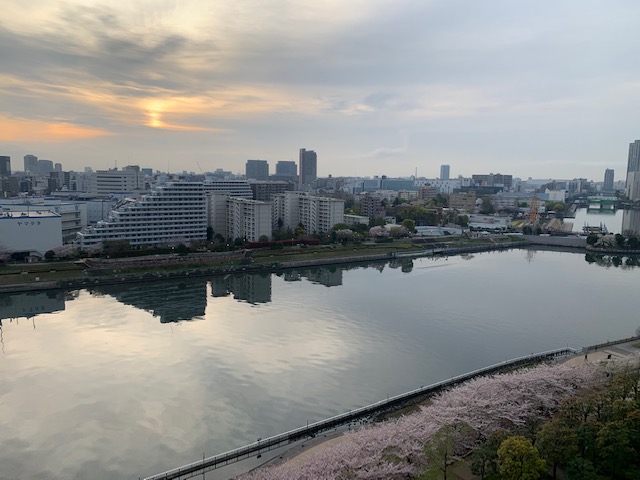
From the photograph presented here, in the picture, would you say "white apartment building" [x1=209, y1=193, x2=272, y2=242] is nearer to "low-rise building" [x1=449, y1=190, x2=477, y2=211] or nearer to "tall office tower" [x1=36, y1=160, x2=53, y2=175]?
"low-rise building" [x1=449, y1=190, x2=477, y2=211]

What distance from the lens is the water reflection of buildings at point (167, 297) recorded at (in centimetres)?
994

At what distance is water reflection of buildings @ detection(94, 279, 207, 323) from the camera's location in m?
9.94

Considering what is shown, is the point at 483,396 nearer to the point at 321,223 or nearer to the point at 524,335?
the point at 524,335

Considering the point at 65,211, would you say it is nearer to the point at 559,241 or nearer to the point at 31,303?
the point at 31,303

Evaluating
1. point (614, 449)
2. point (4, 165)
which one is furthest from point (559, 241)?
point (4, 165)

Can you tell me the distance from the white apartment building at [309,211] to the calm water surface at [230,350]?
810 centimetres

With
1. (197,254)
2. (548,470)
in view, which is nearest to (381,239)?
(197,254)

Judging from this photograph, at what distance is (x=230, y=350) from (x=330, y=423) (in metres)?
2.88

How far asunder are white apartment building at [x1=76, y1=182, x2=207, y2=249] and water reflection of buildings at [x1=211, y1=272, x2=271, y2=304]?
3680mm

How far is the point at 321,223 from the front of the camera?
21.8 meters

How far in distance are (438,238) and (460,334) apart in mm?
14255

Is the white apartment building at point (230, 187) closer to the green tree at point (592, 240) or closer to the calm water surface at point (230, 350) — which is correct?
the calm water surface at point (230, 350)

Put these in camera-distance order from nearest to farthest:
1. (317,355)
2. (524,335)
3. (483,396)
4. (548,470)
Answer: (548,470), (483,396), (317,355), (524,335)

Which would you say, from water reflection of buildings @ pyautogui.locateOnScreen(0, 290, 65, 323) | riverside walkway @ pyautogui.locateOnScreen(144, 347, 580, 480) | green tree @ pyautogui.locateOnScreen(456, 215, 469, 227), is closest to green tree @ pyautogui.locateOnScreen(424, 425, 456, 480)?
riverside walkway @ pyautogui.locateOnScreen(144, 347, 580, 480)
